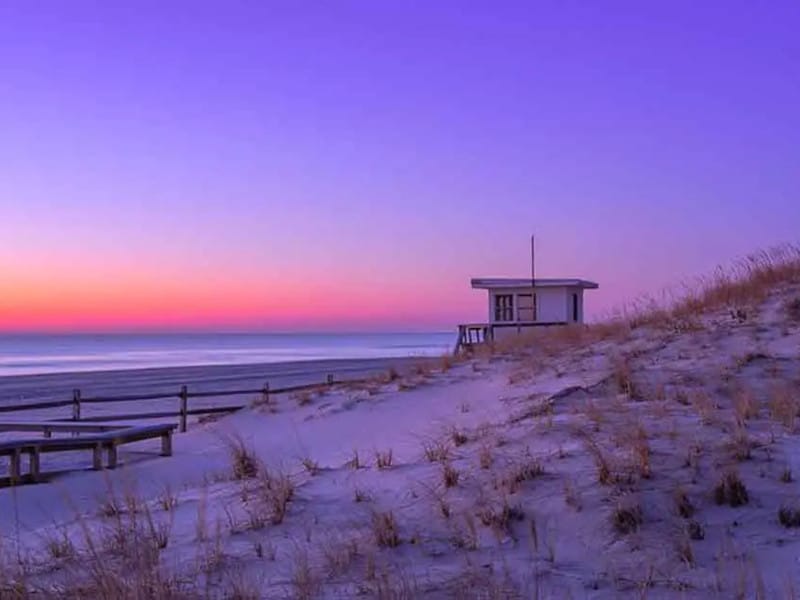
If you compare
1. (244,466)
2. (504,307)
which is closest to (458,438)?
(244,466)

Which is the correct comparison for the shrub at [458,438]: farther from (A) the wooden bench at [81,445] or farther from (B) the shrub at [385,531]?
(A) the wooden bench at [81,445]

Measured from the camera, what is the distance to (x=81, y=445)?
13.1 meters

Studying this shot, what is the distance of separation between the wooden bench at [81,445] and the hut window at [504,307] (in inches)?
773

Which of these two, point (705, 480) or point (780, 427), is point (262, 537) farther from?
point (780, 427)

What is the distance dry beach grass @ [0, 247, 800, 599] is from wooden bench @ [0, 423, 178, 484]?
1.97 feet

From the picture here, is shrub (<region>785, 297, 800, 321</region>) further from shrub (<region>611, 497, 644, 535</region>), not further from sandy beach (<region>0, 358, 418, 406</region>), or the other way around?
sandy beach (<region>0, 358, 418, 406</region>)

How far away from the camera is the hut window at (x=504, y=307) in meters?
32.9

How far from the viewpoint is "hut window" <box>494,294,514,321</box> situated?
32.9m

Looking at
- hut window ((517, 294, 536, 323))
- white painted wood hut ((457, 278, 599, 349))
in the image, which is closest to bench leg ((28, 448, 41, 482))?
white painted wood hut ((457, 278, 599, 349))

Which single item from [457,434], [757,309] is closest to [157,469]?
[457,434]

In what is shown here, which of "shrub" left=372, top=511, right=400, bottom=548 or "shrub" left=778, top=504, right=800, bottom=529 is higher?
"shrub" left=778, top=504, right=800, bottom=529

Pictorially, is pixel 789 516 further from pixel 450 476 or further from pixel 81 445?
pixel 81 445

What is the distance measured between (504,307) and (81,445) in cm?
2165

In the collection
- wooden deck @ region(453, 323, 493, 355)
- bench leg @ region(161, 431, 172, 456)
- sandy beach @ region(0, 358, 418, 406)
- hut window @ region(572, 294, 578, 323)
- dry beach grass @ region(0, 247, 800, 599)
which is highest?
hut window @ region(572, 294, 578, 323)
